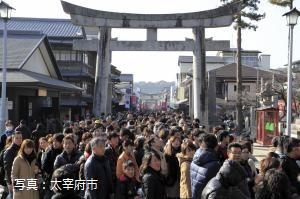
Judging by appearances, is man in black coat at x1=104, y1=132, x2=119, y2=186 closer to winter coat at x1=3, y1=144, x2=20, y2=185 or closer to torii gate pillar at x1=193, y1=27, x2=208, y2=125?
winter coat at x1=3, y1=144, x2=20, y2=185

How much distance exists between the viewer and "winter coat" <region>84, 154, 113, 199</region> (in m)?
6.93

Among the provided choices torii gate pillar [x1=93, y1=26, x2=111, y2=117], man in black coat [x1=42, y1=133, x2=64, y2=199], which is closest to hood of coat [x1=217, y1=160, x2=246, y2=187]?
man in black coat [x1=42, y1=133, x2=64, y2=199]

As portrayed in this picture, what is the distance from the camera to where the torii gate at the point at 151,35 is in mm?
27781

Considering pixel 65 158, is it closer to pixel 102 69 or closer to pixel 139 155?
pixel 139 155

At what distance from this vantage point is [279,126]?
25.5m

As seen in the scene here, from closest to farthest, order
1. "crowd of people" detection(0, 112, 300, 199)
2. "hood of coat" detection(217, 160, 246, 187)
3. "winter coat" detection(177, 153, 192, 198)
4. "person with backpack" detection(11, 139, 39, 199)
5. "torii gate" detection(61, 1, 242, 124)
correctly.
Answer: "hood of coat" detection(217, 160, 246, 187), "crowd of people" detection(0, 112, 300, 199), "winter coat" detection(177, 153, 192, 198), "person with backpack" detection(11, 139, 39, 199), "torii gate" detection(61, 1, 242, 124)

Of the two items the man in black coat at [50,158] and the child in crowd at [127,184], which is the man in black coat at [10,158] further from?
the child in crowd at [127,184]

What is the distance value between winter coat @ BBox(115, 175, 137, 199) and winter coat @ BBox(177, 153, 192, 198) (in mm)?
938

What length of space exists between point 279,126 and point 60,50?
25.6 meters

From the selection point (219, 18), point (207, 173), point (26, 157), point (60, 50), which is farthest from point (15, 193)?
point (60, 50)

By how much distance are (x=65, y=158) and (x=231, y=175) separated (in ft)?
13.2

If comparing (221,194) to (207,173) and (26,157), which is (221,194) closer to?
(207,173)

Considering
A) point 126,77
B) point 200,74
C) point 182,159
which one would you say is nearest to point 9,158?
point 182,159

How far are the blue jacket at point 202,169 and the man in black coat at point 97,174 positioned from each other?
127 cm
